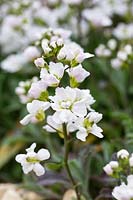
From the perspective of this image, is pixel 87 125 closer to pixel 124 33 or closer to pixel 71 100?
pixel 71 100

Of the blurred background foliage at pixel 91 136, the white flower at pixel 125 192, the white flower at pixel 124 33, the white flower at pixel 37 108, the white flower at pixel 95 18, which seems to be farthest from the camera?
the white flower at pixel 124 33

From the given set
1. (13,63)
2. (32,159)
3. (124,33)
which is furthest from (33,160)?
(124,33)

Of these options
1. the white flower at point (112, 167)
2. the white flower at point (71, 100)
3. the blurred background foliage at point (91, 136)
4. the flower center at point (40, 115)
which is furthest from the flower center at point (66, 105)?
the blurred background foliage at point (91, 136)

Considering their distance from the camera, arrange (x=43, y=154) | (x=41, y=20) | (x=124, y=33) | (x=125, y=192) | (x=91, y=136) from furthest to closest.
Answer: (x=41, y=20) → (x=124, y=33) → (x=91, y=136) → (x=43, y=154) → (x=125, y=192)

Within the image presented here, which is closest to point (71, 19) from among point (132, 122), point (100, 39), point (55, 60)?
point (100, 39)

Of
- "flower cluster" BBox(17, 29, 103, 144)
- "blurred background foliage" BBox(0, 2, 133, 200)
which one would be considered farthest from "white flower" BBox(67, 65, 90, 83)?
"blurred background foliage" BBox(0, 2, 133, 200)

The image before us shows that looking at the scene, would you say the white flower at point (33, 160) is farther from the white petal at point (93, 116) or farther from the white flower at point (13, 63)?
the white flower at point (13, 63)

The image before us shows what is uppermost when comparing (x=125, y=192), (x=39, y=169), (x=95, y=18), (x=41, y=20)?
(x=41, y=20)
